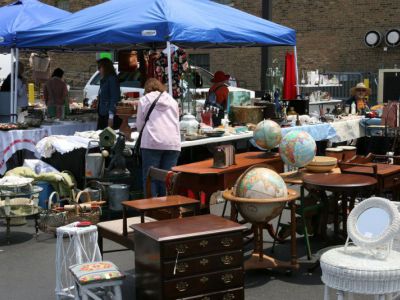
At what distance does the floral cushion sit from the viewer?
14.2 ft

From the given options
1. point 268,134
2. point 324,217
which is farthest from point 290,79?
point 324,217

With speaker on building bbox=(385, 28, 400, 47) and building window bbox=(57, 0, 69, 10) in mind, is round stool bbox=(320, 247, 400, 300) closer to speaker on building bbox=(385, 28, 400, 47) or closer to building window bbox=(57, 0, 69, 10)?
speaker on building bbox=(385, 28, 400, 47)

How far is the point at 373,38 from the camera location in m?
20.8

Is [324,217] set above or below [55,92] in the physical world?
below

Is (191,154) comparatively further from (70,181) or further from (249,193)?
(249,193)

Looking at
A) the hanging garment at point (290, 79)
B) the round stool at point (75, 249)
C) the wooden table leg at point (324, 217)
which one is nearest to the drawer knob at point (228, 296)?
the round stool at point (75, 249)

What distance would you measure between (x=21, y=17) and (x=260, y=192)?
7.71 metres

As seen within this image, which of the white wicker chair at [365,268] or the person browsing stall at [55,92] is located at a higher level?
the person browsing stall at [55,92]

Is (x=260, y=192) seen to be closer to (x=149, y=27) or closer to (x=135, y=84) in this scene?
(x=149, y=27)

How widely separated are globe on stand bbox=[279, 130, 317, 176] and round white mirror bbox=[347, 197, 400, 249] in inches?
83.6

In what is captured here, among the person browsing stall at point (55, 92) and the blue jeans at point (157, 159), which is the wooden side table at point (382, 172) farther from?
the person browsing stall at point (55, 92)

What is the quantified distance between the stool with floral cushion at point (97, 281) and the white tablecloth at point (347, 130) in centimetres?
730

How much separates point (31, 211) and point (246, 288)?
9.10 ft

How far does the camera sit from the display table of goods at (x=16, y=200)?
23.0 feet
